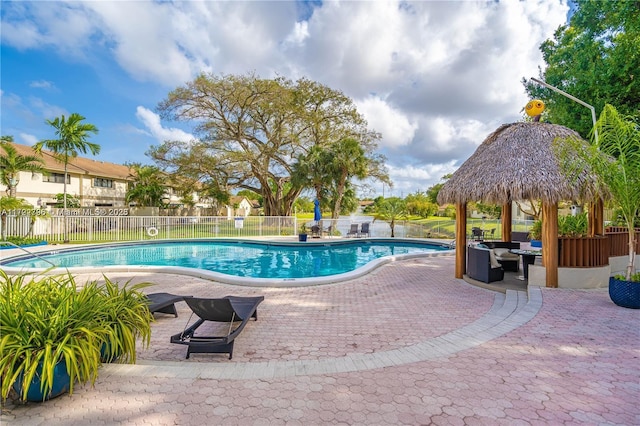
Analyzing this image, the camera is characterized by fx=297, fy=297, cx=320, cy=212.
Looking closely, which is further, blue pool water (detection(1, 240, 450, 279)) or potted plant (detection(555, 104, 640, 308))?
blue pool water (detection(1, 240, 450, 279))

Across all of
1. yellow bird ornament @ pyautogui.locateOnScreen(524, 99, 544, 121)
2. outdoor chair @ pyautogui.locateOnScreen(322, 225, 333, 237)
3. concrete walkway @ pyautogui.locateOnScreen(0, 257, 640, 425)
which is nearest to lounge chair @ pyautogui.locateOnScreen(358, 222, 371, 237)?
outdoor chair @ pyautogui.locateOnScreen(322, 225, 333, 237)

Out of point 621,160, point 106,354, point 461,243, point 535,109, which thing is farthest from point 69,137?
point 621,160

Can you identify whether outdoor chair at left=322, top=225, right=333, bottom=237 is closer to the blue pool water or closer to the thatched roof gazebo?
the blue pool water

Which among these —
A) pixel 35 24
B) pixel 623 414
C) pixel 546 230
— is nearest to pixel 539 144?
pixel 546 230

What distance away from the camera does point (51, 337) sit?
9.09 feet

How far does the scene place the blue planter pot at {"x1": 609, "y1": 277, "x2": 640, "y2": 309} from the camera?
5.43 meters

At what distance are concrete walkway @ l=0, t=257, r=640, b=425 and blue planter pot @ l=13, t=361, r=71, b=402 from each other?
8 centimetres

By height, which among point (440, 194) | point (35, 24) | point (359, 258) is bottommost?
point (359, 258)

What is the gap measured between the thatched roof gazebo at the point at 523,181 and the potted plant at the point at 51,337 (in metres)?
7.98

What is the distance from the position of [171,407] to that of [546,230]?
8.18 m

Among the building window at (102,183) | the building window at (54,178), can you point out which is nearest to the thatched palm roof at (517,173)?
the building window at (54,178)

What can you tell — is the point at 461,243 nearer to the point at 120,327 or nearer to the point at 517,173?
the point at 517,173

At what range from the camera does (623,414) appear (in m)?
2.65

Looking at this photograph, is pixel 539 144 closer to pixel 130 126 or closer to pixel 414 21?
pixel 414 21
